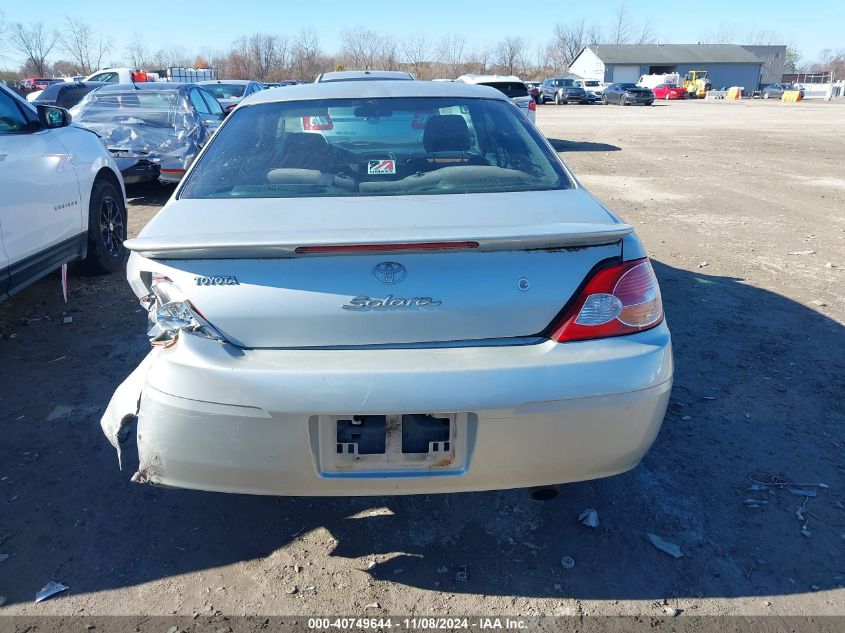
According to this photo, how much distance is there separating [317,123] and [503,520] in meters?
2.08

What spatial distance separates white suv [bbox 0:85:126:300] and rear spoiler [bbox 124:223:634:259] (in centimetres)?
262

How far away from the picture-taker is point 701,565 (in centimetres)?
248

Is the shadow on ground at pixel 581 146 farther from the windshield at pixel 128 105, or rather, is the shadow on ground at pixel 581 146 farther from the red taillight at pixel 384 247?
the red taillight at pixel 384 247

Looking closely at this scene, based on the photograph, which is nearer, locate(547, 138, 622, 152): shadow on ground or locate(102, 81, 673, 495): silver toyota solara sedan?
locate(102, 81, 673, 495): silver toyota solara sedan

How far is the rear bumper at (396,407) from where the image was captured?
6.68 ft

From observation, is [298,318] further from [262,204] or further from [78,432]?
[78,432]

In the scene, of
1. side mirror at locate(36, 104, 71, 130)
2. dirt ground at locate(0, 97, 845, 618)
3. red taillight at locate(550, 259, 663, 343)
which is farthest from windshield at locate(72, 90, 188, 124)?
red taillight at locate(550, 259, 663, 343)

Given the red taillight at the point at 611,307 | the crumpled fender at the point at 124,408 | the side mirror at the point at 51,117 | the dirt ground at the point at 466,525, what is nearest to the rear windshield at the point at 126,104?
the side mirror at the point at 51,117

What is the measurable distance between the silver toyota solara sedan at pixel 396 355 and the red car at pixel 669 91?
Result: 6429cm

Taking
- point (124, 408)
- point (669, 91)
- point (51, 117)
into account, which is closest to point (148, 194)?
point (51, 117)

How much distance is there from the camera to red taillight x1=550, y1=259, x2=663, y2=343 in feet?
7.13

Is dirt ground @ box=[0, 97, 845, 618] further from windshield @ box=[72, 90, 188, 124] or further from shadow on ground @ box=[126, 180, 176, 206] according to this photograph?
windshield @ box=[72, 90, 188, 124]

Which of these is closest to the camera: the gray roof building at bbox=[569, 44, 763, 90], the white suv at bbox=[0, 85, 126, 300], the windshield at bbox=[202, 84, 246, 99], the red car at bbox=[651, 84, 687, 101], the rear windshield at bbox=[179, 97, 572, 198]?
the rear windshield at bbox=[179, 97, 572, 198]

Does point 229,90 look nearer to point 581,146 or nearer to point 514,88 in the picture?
point 514,88
